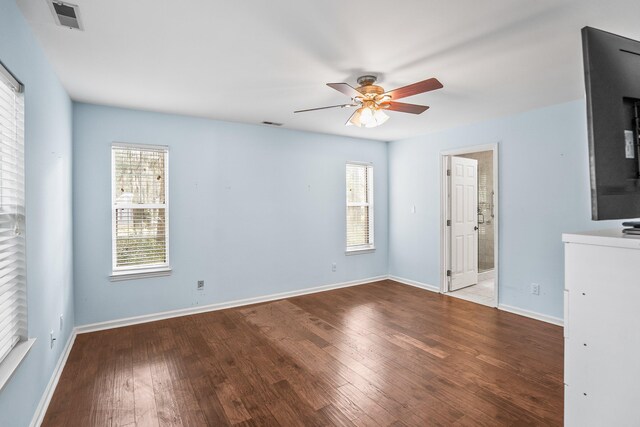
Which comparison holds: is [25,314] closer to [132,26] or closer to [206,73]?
[132,26]

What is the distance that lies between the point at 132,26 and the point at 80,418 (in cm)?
257

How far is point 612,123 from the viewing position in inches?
36.3

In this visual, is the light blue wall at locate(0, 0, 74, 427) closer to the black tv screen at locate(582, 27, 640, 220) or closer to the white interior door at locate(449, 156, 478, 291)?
the black tv screen at locate(582, 27, 640, 220)

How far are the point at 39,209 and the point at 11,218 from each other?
476 millimetres

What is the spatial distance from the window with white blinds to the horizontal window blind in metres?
1.87

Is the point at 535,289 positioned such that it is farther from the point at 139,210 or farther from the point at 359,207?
the point at 139,210

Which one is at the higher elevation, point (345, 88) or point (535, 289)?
point (345, 88)

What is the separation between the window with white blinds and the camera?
5.51ft

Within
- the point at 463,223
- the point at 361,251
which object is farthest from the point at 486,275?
the point at 361,251

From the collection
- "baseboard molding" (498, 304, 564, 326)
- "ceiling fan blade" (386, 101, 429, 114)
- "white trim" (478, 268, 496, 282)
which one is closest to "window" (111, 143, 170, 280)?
"ceiling fan blade" (386, 101, 429, 114)

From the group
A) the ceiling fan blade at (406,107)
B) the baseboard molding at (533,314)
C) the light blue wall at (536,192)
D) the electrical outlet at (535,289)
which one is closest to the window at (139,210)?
the ceiling fan blade at (406,107)

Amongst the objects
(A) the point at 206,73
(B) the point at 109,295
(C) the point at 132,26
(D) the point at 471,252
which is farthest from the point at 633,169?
(D) the point at 471,252

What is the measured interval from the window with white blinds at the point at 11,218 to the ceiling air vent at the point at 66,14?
1.54ft

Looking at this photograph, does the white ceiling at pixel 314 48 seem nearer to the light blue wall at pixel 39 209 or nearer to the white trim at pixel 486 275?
the light blue wall at pixel 39 209
